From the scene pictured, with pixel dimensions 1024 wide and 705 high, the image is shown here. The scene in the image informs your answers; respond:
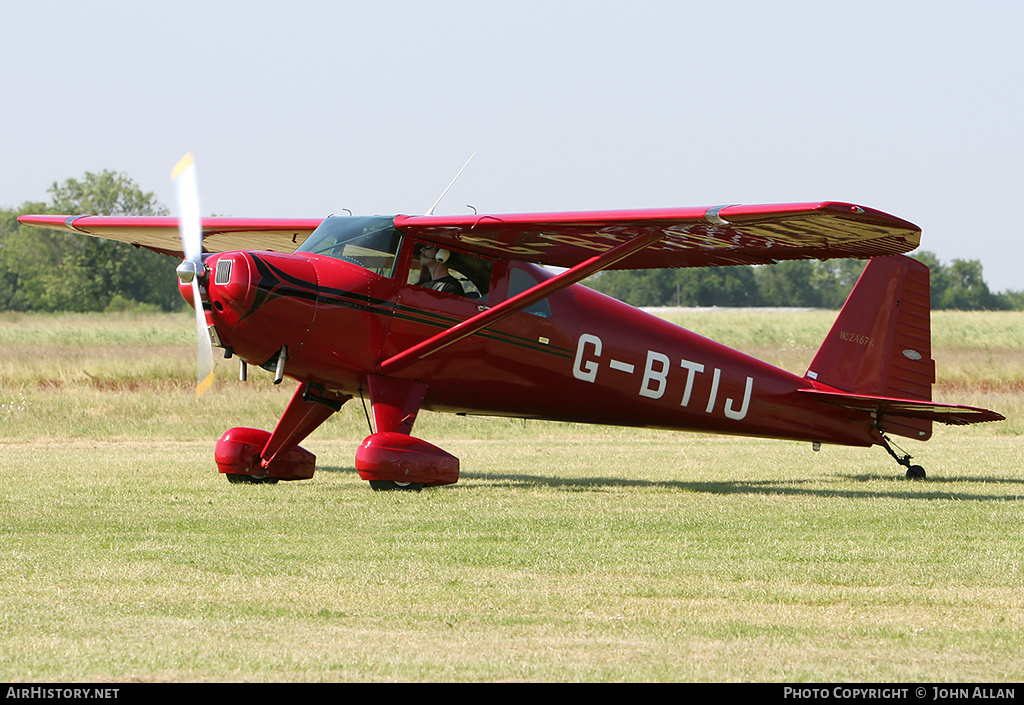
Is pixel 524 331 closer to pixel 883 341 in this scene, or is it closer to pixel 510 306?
pixel 510 306

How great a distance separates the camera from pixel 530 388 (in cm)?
1223

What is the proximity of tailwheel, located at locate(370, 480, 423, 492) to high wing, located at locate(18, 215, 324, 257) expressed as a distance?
368 cm

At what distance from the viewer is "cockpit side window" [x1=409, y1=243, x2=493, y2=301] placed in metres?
11.6

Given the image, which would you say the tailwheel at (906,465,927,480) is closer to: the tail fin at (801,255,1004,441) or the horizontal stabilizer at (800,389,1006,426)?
the tail fin at (801,255,1004,441)

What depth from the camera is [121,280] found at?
3135 inches

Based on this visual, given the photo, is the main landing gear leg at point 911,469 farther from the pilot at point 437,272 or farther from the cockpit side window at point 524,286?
the pilot at point 437,272

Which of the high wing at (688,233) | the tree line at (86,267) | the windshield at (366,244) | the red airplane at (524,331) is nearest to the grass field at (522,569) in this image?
the red airplane at (524,331)

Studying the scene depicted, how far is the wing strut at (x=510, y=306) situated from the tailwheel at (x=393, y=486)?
115 cm

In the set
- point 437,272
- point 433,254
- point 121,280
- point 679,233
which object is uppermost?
point 679,233

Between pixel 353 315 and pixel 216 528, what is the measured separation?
3094 mm

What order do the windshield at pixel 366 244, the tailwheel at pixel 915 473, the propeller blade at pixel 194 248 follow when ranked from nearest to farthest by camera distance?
the propeller blade at pixel 194 248 → the windshield at pixel 366 244 → the tailwheel at pixel 915 473

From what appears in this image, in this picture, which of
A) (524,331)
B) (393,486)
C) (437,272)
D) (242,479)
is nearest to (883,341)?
(524,331)

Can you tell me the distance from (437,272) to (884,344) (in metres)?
5.44

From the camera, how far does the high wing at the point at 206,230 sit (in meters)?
13.6
